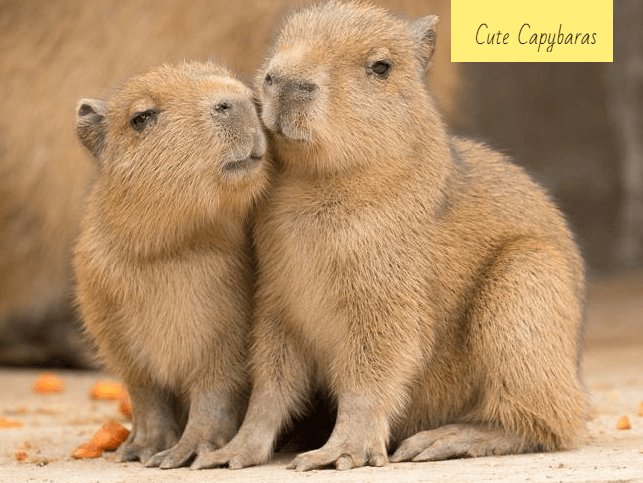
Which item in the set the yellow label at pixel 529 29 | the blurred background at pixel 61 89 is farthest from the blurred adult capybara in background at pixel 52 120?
the yellow label at pixel 529 29

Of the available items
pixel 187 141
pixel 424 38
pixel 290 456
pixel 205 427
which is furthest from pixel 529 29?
pixel 205 427

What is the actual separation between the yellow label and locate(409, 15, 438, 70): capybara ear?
0.99ft

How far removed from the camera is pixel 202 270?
5.26 meters

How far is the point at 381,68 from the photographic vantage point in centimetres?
518

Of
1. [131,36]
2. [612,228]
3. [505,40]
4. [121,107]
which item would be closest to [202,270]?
[121,107]

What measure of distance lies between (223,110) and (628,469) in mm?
1979

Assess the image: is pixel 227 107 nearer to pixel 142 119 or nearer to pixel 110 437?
pixel 142 119

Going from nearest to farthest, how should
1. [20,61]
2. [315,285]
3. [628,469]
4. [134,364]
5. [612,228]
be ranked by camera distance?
1. [628,469]
2. [315,285]
3. [134,364]
4. [20,61]
5. [612,228]

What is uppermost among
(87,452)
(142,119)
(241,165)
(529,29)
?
(529,29)

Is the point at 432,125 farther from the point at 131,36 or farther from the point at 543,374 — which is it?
the point at 131,36

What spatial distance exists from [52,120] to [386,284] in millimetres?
4665

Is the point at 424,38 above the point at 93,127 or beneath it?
above

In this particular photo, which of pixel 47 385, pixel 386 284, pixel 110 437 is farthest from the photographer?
pixel 47 385

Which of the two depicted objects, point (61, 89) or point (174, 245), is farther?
point (61, 89)
